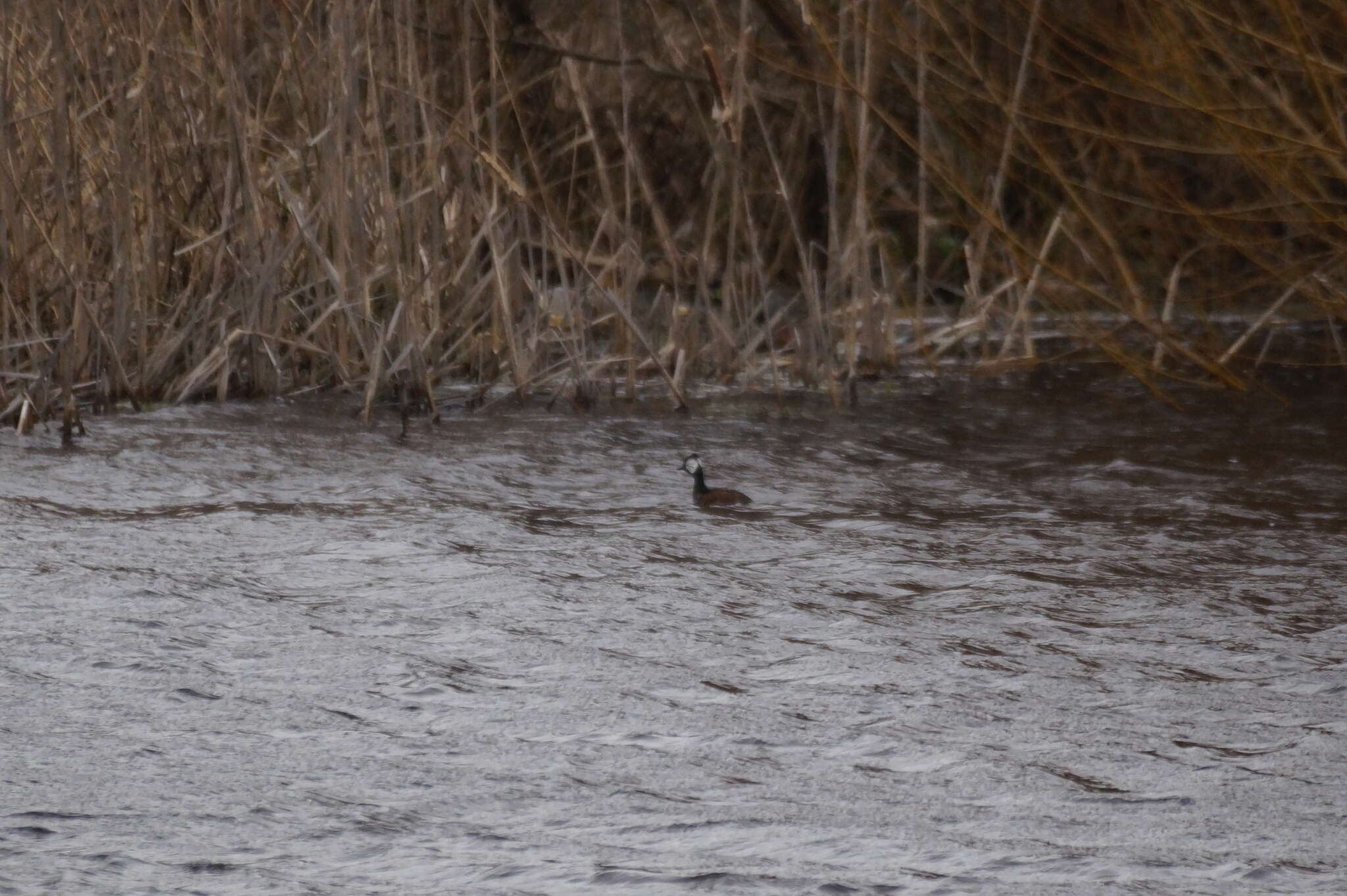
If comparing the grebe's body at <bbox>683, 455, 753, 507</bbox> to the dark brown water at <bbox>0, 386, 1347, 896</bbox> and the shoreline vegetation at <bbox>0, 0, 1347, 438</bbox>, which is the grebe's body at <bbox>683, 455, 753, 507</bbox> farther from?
the shoreline vegetation at <bbox>0, 0, 1347, 438</bbox>

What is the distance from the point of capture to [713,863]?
2850 mm

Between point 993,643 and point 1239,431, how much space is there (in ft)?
9.89

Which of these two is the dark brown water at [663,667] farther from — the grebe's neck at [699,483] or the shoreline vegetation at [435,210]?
the shoreline vegetation at [435,210]

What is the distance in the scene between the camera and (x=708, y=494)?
5.54 m

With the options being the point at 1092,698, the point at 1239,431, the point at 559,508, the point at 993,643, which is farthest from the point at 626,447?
the point at 1092,698

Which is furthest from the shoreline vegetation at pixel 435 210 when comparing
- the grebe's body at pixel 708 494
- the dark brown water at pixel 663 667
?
the grebe's body at pixel 708 494

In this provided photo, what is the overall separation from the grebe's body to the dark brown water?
0.08 metres

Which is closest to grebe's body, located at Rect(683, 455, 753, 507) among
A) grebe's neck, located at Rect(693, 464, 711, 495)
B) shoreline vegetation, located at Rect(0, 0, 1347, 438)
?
grebe's neck, located at Rect(693, 464, 711, 495)

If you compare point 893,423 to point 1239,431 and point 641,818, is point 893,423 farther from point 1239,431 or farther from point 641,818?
point 641,818

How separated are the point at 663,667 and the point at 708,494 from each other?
1642 mm

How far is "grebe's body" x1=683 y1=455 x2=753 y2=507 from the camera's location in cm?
550

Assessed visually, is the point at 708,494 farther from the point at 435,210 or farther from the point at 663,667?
the point at 435,210

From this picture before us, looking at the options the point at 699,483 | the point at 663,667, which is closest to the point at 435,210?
the point at 699,483

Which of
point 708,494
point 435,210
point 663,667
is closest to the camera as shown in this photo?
point 663,667
